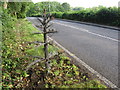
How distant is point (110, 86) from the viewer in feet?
8.66

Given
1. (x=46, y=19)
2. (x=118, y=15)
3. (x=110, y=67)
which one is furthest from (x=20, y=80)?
(x=118, y=15)

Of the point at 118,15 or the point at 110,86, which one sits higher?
the point at 118,15

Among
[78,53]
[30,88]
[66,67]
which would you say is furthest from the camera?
[78,53]

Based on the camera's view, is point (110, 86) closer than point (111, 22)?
Yes

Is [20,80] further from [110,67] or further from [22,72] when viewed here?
[110,67]

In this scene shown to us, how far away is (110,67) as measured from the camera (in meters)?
3.63

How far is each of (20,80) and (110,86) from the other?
1.97 meters

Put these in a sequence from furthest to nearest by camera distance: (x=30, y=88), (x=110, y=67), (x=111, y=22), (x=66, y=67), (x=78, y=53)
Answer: (x=111, y=22) → (x=78, y=53) → (x=110, y=67) → (x=66, y=67) → (x=30, y=88)

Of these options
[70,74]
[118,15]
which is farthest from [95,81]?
[118,15]

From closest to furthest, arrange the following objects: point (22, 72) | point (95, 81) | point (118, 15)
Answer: point (95, 81)
point (22, 72)
point (118, 15)

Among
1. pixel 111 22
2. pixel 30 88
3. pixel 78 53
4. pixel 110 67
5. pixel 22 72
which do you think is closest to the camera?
pixel 30 88

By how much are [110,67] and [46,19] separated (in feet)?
7.57

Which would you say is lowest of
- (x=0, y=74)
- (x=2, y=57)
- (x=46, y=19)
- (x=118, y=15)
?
Answer: (x=0, y=74)

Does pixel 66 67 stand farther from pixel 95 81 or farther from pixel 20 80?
pixel 20 80
